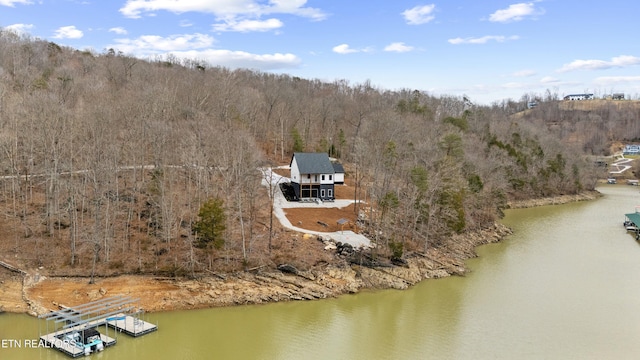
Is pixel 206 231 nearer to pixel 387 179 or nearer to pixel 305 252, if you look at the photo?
pixel 305 252

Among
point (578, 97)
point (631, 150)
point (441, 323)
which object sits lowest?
point (441, 323)

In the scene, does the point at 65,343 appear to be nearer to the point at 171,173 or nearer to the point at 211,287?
the point at 211,287

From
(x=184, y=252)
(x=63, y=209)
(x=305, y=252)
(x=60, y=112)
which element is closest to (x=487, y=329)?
(x=305, y=252)

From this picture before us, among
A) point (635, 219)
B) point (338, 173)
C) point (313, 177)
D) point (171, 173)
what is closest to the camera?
point (171, 173)

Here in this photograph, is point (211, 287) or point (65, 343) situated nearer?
point (65, 343)

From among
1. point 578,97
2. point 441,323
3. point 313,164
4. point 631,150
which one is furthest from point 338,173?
point 578,97

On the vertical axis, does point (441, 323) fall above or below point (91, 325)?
below

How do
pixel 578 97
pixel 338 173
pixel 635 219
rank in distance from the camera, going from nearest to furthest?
pixel 635 219
pixel 338 173
pixel 578 97
